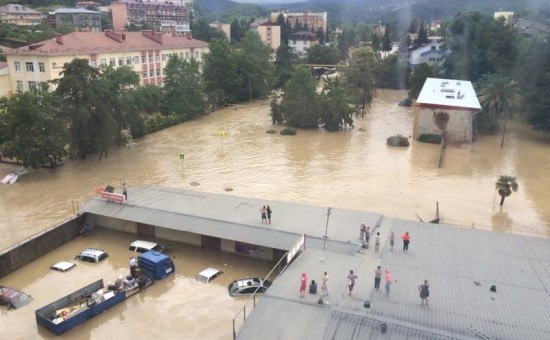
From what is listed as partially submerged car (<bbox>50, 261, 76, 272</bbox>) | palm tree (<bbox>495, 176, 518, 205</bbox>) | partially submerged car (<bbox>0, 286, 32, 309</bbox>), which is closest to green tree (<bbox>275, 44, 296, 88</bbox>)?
palm tree (<bbox>495, 176, 518, 205</bbox>)

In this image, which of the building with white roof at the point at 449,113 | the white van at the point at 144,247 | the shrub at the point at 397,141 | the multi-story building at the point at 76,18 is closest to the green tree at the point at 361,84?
the building with white roof at the point at 449,113

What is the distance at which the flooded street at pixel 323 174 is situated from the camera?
27.1 m

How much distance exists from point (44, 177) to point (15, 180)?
71.2 inches

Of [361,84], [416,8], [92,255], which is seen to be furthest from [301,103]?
[416,8]

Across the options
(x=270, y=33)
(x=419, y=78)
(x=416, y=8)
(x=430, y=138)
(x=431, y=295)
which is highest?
(x=416, y=8)

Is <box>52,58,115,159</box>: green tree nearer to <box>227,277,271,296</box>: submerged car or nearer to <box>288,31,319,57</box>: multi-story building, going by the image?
<box>227,277,271,296</box>: submerged car

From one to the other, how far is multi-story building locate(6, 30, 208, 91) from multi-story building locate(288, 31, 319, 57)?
51079 millimetres

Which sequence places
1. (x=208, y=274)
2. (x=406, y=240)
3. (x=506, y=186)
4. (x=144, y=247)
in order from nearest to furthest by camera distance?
(x=406, y=240), (x=208, y=274), (x=144, y=247), (x=506, y=186)

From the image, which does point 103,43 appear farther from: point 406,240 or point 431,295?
point 431,295

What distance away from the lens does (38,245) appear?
21703 millimetres

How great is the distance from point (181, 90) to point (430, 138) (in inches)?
1072

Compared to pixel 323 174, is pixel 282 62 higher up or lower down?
higher up

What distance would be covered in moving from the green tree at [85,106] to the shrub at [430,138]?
27118 millimetres

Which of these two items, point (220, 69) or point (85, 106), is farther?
→ point (220, 69)
